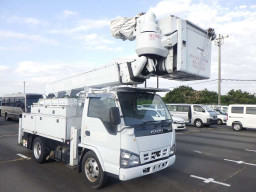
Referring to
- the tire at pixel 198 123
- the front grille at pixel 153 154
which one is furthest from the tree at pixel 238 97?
the front grille at pixel 153 154

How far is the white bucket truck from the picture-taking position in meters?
4.43

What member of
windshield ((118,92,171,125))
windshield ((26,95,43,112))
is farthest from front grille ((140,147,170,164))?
windshield ((26,95,43,112))

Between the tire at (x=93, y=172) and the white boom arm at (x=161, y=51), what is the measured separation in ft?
6.09

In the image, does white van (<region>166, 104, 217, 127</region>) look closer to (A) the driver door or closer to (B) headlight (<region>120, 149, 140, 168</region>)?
(A) the driver door

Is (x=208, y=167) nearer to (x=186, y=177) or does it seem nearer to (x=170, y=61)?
(x=186, y=177)

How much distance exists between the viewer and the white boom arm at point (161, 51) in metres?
4.61

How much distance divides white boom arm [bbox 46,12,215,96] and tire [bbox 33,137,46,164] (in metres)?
2.79

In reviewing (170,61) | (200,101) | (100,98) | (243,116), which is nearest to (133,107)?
(100,98)

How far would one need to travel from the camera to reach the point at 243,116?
16266mm

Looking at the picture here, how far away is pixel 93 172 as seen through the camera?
494 centimetres

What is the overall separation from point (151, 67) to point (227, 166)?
4.60m

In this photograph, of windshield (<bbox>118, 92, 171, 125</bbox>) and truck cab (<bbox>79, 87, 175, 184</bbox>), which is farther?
windshield (<bbox>118, 92, 171, 125</bbox>)

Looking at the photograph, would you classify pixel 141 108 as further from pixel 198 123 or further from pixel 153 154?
pixel 198 123

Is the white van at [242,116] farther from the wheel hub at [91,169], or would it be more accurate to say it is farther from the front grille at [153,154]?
the wheel hub at [91,169]
